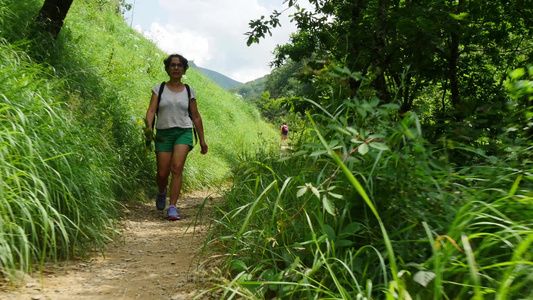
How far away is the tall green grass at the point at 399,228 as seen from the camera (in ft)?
5.42

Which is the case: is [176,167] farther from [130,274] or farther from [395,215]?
[395,215]

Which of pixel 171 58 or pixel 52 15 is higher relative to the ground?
pixel 52 15

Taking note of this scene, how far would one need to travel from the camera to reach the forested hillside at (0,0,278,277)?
2646mm

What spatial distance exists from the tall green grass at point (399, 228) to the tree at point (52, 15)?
4985 millimetres

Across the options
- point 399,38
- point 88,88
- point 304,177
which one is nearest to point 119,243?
point 304,177

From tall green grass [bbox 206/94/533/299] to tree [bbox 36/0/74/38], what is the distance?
498 cm

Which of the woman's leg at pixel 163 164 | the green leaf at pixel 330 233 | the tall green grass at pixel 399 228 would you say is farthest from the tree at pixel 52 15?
the green leaf at pixel 330 233

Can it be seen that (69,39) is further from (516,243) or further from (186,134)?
(516,243)

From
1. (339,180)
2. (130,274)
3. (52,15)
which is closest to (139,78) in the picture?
(52,15)

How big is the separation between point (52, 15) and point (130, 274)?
174 inches

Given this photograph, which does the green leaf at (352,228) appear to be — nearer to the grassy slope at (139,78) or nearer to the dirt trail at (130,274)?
the dirt trail at (130,274)

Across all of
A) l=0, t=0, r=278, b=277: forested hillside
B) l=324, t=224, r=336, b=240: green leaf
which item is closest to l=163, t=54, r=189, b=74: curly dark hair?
l=0, t=0, r=278, b=277: forested hillside

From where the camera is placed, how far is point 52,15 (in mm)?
5938

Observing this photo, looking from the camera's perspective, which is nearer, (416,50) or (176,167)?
(416,50)
